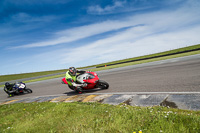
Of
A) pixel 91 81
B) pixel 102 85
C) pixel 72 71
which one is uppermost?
pixel 72 71

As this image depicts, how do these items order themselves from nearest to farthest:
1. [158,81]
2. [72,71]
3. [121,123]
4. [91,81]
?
[121,123]
[158,81]
[91,81]
[72,71]

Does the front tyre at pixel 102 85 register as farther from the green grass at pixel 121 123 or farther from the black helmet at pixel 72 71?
the green grass at pixel 121 123

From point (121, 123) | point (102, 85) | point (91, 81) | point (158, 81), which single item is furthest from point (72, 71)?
point (121, 123)

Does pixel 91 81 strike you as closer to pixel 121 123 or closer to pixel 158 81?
pixel 158 81

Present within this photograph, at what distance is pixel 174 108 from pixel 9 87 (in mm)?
14610

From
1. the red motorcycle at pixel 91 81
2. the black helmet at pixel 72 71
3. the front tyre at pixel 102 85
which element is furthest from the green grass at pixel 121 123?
the black helmet at pixel 72 71

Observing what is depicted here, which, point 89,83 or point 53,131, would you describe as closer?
point 53,131

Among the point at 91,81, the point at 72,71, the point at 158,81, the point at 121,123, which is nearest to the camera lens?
the point at 121,123

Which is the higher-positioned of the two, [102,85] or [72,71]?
[72,71]

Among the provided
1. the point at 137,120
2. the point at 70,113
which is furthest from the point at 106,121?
the point at 70,113

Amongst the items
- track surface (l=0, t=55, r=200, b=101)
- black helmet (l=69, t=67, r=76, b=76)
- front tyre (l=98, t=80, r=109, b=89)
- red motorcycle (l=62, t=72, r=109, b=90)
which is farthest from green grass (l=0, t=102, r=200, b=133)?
black helmet (l=69, t=67, r=76, b=76)

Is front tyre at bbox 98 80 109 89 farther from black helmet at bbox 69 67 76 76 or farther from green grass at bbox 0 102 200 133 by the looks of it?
green grass at bbox 0 102 200 133

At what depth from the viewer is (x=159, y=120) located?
3.16 m

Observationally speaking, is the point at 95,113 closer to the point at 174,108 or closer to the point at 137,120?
the point at 137,120
